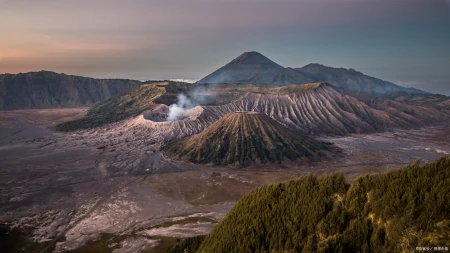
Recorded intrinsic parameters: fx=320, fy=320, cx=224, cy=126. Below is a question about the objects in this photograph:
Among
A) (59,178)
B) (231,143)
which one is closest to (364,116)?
(231,143)

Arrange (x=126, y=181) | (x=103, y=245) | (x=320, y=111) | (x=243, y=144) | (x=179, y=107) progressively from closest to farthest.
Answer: (x=103, y=245) → (x=126, y=181) → (x=243, y=144) → (x=179, y=107) → (x=320, y=111)

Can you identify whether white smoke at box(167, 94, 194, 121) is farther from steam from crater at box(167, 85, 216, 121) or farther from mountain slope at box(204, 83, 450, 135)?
mountain slope at box(204, 83, 450, 135)

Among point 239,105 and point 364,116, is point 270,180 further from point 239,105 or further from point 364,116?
point 364,116

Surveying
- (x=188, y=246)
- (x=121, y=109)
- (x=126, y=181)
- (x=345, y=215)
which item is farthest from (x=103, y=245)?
(x=121, y=109)

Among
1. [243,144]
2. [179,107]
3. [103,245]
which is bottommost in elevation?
[103,245]

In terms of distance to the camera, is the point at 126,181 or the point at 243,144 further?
the point at 243,144

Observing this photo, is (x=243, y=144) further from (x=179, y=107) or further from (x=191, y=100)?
(x=191, y=100)

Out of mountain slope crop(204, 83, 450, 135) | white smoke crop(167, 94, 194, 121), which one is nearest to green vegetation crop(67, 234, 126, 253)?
mountain slope crop(204, 83, 450, 135)

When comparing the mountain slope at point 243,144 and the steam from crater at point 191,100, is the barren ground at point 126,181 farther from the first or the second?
the steam from crater at point 191,100
